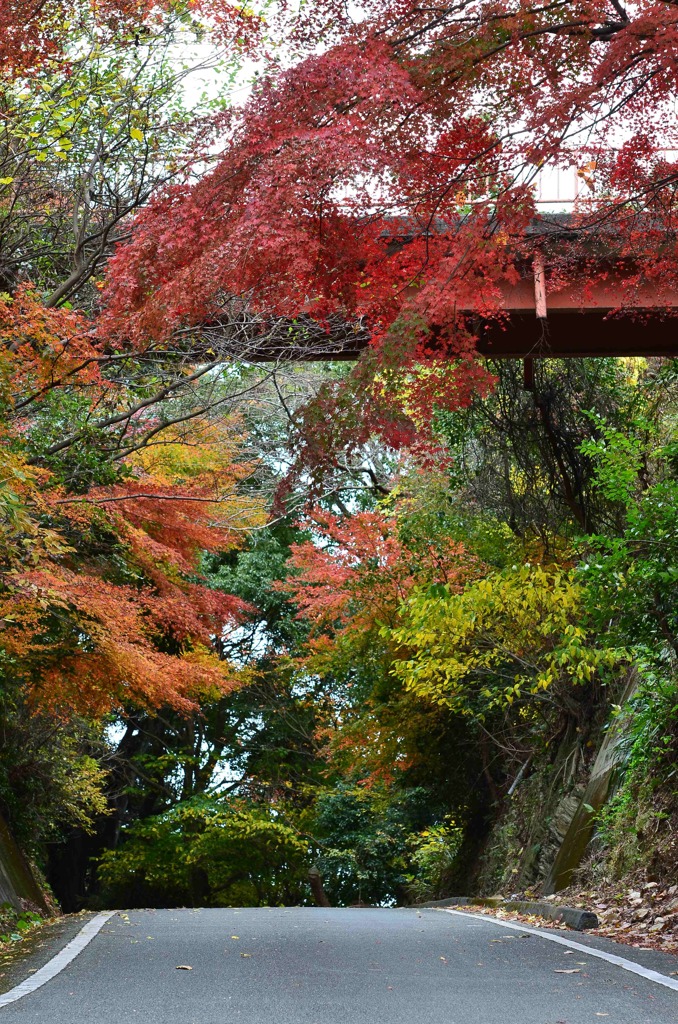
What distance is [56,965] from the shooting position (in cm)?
691

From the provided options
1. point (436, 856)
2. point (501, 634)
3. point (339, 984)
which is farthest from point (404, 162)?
point (436, 856)

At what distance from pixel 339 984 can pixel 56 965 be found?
195 centimetres

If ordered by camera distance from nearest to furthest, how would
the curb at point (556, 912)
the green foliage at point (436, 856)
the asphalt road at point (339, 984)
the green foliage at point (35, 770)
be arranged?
the asphalt road at point (339, 984) < the curb at point (556, 912) < the green foliage at point (35, 770) < the green foliage at point (436, 856)

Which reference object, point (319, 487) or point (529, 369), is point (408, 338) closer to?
point (319, 487)

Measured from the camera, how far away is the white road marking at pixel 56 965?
570 cm

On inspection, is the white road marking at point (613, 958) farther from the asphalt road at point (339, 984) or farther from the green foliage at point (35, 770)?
the green foliage at point (35, 770)

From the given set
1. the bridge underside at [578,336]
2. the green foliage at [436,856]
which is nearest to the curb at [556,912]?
the green foliage at [436,856]

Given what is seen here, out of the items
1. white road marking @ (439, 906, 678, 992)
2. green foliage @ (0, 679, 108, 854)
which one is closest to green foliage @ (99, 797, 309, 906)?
green foliage @ (0, 679, 108, 854)

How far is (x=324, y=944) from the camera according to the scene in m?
8.36

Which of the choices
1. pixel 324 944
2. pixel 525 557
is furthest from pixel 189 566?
pixel 324 944

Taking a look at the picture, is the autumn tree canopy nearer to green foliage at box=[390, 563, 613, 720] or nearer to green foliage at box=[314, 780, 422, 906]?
green foliage at box=[390, 563, 613, 720]

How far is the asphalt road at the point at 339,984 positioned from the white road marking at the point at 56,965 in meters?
0.08

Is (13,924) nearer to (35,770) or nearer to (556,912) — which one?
(556,912)

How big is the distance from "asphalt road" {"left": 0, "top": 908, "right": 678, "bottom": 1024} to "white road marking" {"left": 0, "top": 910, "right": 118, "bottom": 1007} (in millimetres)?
76
